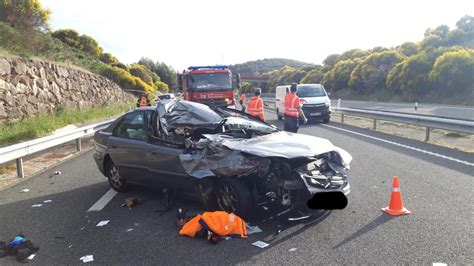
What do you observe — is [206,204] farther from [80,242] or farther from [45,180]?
[45,180]

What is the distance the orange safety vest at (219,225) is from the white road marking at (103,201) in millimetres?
1792

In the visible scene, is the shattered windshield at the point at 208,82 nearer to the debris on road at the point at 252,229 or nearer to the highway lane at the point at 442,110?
the highway lane at the point at 442,110

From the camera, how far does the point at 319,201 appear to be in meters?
5.04

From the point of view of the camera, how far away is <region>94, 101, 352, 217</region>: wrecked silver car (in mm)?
5070

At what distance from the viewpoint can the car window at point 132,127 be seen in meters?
6.75

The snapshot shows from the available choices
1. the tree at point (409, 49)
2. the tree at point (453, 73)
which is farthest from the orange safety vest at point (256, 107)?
the tree at point (409, 49)

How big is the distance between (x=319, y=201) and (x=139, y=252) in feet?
6.75

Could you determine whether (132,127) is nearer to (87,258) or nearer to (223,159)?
(223,159)

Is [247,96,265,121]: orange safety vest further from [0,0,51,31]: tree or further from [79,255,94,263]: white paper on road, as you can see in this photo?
[0,0,51,31]: tree

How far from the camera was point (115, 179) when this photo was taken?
7.16 m

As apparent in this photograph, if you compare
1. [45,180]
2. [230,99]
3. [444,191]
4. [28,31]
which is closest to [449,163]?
[444,191]

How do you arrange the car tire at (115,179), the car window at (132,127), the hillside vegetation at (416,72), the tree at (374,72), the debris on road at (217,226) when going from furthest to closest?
the tree at (374,72), the hillside vegetation at (416,72), the car tire at (115,179), the car window at (132,127), the debris on road at (217,226)

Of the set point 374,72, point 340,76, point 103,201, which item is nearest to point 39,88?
point 103,201

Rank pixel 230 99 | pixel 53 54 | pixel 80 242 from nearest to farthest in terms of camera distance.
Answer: pixel 80 242 → pixel 230 99 → pixel 53 54
